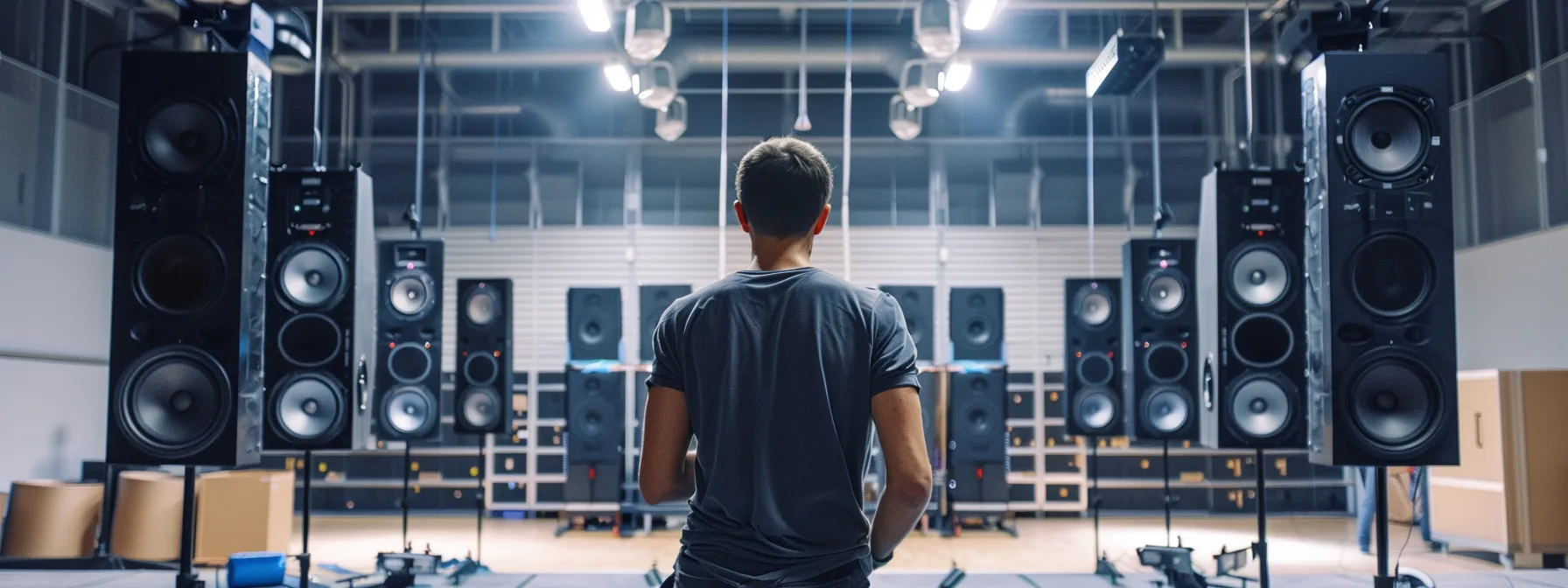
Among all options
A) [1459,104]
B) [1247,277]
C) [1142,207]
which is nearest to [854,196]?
[1142,207]

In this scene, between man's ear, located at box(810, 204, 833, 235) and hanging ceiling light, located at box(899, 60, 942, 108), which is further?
hanging ceiling light, located at box(899, 60, 942, 108)

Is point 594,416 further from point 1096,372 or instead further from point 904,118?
point 1096,372

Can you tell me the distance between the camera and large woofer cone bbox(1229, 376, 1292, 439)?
3.87 metres

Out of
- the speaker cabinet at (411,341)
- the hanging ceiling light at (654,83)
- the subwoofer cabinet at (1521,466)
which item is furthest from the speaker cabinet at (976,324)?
the speaker cabinet at (411,341)

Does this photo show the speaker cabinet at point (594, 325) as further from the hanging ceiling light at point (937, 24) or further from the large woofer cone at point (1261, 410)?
the large woofer cone at point (1261, 410)

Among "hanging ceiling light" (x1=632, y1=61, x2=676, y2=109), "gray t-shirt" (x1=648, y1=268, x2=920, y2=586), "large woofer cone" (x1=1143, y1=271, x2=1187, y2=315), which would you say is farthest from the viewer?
"hanging ceiling light" (x1=632, y1=61, x2=676, y2=109)

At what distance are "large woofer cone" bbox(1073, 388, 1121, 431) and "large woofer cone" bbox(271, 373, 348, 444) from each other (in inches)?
159

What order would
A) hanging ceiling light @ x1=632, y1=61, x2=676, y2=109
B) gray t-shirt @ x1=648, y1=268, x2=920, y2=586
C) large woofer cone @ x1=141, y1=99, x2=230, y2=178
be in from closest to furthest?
1. gray t-shirt @ x1=648, y1=268, x2=920, y2=586
2. large woofer cone @ x1=141, y1=99, x2=230, y2=178
3. hanging ceiling light @ x1=632, y1=61, x2=676, y2=109

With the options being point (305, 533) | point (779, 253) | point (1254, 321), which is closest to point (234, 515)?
point (305, 533)

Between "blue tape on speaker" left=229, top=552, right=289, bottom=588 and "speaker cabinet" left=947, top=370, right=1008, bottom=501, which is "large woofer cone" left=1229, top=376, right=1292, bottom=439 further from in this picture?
"blue tape on speaker" left=229, top=552, right=289, bottom=588

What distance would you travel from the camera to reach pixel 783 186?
1.31 meters

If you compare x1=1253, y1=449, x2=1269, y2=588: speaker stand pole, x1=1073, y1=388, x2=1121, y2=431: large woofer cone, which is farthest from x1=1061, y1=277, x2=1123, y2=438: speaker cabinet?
x1=1253, y1=449, x2=1269, y2=588: speaker stand pole

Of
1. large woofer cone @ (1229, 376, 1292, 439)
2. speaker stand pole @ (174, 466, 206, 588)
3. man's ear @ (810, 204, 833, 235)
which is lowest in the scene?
speaker stand pole @ (174, 466, 206, 588)

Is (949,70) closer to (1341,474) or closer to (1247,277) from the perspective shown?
(1247,277)
